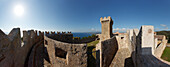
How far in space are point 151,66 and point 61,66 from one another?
19.8 feet

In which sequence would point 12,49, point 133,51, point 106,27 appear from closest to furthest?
1. point 12,49
2. point 133,51
3. point 106,27

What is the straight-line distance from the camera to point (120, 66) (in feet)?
25.3

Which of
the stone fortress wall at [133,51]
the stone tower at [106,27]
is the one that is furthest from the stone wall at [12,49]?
the stone tower at [106,27]

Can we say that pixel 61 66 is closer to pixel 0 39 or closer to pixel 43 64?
pixel 43 64

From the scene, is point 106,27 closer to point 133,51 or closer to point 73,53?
point 133,51

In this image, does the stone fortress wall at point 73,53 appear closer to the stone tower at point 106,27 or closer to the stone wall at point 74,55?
the stone wall at point 74,55

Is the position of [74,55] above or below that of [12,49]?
below

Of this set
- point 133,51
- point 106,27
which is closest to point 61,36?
point 106,27

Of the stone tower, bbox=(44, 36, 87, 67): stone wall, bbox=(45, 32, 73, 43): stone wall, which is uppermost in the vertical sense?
the stone tower

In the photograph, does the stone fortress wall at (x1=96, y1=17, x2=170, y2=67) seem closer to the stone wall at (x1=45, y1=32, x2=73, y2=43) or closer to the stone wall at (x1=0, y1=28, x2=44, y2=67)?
the stone wall at (x1=0, y1=28, x2=44, y2=67)

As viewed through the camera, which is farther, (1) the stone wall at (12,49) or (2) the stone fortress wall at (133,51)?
(2) the stone fortress wall at (133,51)

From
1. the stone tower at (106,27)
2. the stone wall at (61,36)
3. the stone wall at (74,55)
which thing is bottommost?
the stone wall at (74,55)

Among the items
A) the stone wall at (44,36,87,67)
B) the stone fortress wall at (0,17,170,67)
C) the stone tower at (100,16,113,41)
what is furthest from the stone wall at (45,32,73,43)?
the stone tower at (100,16,113,41)

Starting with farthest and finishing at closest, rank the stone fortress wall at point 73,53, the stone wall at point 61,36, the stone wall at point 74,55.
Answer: the stone wall at point 61,36
the stone wall at point 74,55
the stone fortress wall at point 73,53
